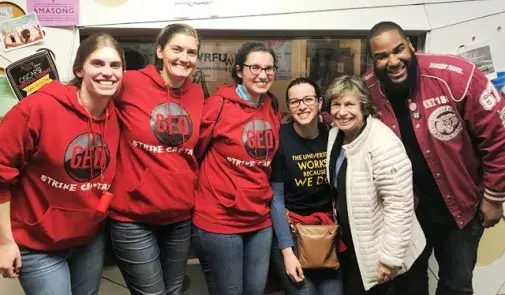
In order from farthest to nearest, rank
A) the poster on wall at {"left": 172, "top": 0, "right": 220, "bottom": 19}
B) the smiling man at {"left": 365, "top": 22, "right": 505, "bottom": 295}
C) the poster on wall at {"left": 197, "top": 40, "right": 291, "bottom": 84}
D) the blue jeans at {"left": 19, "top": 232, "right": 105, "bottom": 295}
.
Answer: the poster on wall at {"left": 197, "top": 40, "right": 291, "bottom": 84}, the poster on wall at {"left": 172, "top": 0, "right": 220, "bottom": 19}, the smiling man at {"left": 365, "top": 22, "right": 505, "bottom": 295}, the blue jeans at {"left": 19, "top": 232, "right": 105, "bottom": 295}

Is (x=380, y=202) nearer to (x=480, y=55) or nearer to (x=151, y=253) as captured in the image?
(x=151, y=253)

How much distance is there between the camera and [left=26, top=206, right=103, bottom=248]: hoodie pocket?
126 cm

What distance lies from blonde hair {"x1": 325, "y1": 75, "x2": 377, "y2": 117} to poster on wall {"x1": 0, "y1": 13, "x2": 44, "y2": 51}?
117 cm

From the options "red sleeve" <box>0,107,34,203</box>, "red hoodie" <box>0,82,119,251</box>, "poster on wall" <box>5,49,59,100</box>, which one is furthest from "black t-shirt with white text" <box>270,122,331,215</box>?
"poster on wall" <box>5,49,59,100</box>

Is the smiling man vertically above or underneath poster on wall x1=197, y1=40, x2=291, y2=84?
underneath

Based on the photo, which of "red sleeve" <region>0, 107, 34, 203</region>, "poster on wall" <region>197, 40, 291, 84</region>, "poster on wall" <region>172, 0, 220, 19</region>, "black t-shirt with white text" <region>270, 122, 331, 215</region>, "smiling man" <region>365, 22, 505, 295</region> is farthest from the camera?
"poster on wall" <region>197, 40, 291, 84</region>

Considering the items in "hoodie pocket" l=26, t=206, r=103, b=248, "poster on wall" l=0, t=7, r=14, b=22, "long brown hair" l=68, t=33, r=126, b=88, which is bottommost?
"hoodie pocket" l=26, t=206, r=103, b=248

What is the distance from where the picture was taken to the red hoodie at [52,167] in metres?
1.19

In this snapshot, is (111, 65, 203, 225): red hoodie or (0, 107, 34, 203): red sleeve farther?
(111, 65, 203, 225): red hoodie

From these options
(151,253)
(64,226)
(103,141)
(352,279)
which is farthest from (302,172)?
(64,226)

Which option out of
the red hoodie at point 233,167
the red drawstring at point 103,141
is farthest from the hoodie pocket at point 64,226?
the red hoodie at point 233,167

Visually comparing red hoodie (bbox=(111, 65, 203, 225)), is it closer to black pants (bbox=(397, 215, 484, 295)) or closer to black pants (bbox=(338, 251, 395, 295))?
black pants (bbox=(338, 251, 395, 295))

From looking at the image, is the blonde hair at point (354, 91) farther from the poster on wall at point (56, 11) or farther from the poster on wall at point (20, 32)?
the poster on wall at point (20, 32)

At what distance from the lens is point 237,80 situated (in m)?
1.65
